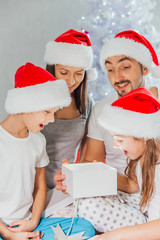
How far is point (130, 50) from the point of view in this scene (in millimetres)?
1972

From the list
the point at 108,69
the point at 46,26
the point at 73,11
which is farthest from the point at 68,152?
the point at 73,11

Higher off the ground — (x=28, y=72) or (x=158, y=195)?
(x=28, y=72)

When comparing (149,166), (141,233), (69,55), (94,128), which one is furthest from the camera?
(94,128)

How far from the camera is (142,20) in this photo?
3436 millimetres

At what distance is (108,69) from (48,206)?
0.95m

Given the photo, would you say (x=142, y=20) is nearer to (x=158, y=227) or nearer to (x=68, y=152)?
(x=68, y=152)

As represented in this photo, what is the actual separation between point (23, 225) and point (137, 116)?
0.80 m

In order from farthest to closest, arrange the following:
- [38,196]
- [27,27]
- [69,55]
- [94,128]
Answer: [27,27] → [94,128] → [69,55] → [38,196]

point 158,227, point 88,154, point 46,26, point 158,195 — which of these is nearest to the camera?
point 158,227

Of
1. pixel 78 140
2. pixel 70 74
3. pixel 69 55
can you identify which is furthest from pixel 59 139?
pixel 69 55

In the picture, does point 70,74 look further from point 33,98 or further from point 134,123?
point 134,123

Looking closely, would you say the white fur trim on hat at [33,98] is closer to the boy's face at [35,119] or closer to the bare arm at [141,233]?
the boy's face at [35,119]

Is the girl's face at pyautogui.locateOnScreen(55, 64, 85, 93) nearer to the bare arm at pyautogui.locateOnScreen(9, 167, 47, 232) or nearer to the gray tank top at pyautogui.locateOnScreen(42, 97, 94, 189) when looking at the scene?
the gray tank top at pyautogui.locateOnScreen(42, 97, 94, 189)

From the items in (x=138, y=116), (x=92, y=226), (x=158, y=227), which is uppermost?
(x=138, y=116)
